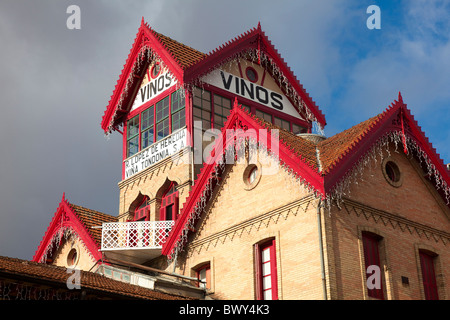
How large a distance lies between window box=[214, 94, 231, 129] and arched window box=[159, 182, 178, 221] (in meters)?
3.70

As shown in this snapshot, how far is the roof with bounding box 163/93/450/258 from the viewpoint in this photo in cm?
2344

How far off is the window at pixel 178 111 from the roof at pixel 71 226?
617 cm

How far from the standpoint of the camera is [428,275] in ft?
85.1

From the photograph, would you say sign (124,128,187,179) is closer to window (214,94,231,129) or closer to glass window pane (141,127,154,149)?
glass window pane (141,127,154,149)

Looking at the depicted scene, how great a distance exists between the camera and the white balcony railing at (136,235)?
97.7ft

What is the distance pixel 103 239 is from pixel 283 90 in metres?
13.0

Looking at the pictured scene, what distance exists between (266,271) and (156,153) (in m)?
11.2

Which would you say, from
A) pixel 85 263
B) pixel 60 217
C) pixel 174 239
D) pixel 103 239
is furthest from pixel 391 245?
pixel 60 217

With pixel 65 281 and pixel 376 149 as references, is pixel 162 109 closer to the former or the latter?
pixel 376 149

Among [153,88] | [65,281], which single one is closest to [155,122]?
[153,88]

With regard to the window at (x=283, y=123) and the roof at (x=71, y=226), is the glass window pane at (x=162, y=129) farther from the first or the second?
the window at (x=283, y=123)

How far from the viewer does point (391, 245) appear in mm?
24734

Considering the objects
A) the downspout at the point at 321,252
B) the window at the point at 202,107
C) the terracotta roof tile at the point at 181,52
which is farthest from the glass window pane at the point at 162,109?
the downspout at the point at 321,252
